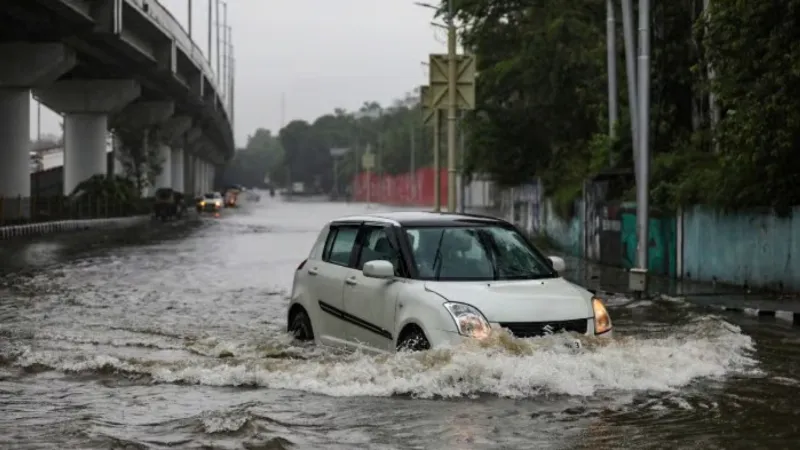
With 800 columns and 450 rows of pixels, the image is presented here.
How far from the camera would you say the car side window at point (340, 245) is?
10.8 metres

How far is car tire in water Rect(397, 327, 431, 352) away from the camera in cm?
898

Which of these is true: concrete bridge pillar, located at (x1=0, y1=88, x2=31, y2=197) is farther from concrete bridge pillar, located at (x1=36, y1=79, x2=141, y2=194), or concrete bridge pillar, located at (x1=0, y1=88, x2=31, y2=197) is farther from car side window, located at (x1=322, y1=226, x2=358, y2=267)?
car side window, located at (x1=322, y1=226, x2=358, y2=267)

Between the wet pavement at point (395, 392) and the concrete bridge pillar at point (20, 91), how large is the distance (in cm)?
2786

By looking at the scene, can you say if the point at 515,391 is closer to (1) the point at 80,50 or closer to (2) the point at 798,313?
(2) the point at 798,313

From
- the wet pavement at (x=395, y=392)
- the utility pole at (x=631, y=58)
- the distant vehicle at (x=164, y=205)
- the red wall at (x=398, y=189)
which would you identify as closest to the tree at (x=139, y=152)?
the distant vehicle at (x=164, y=205)

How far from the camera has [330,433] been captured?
7.49 m

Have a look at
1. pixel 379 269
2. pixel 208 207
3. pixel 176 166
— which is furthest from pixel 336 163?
pixel 379 269

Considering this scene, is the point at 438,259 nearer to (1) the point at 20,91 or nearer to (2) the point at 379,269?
(2) the point at 379,269

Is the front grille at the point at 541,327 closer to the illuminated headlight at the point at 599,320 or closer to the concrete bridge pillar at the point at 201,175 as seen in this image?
the illuminated headlight at the point at 599,320

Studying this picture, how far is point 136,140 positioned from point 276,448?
6584cm

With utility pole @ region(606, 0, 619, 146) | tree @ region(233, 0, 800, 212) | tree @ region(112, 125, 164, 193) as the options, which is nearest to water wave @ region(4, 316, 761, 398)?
tree @ region(233, 0, 800, 212)

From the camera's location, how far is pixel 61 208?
51.5 meters

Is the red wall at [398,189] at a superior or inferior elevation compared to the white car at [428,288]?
superior

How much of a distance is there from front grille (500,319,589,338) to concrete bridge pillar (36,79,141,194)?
4727 centimetres
